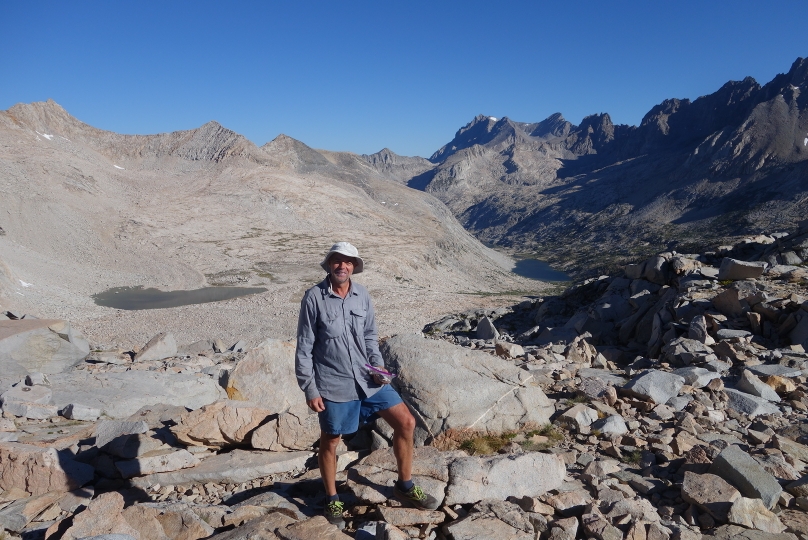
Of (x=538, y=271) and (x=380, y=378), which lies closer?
(x=380, y=378)

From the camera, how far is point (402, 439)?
4879 mm

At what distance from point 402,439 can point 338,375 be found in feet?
2.94

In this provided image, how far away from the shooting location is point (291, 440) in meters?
6.64

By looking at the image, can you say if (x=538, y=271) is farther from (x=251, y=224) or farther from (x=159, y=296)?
(x=159, y=296)

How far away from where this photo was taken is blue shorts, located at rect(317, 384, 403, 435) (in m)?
4.99

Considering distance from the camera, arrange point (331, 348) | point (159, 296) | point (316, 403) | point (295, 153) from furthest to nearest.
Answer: point (295, 153)
point (159, 296)
point (331, 348)
point (316, 403)

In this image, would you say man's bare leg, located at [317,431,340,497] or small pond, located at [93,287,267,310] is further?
small pond, located at [93,287,267,310]

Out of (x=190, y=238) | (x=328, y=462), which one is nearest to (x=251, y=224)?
(x=190, y=238)

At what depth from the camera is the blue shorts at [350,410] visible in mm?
4988

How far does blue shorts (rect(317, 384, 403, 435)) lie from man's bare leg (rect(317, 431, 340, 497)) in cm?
10

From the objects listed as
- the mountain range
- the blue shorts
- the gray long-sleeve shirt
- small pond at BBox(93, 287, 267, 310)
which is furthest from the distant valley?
the gray long-sleeve shirt

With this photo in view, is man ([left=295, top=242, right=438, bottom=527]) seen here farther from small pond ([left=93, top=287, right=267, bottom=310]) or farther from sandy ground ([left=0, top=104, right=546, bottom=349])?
small pond ([left=93, top=287, right=267, bottom=310])

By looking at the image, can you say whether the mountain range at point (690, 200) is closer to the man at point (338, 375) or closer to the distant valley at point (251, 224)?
the distant valley at point (251, 224)

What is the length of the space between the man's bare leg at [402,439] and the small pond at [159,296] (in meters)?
33.8
